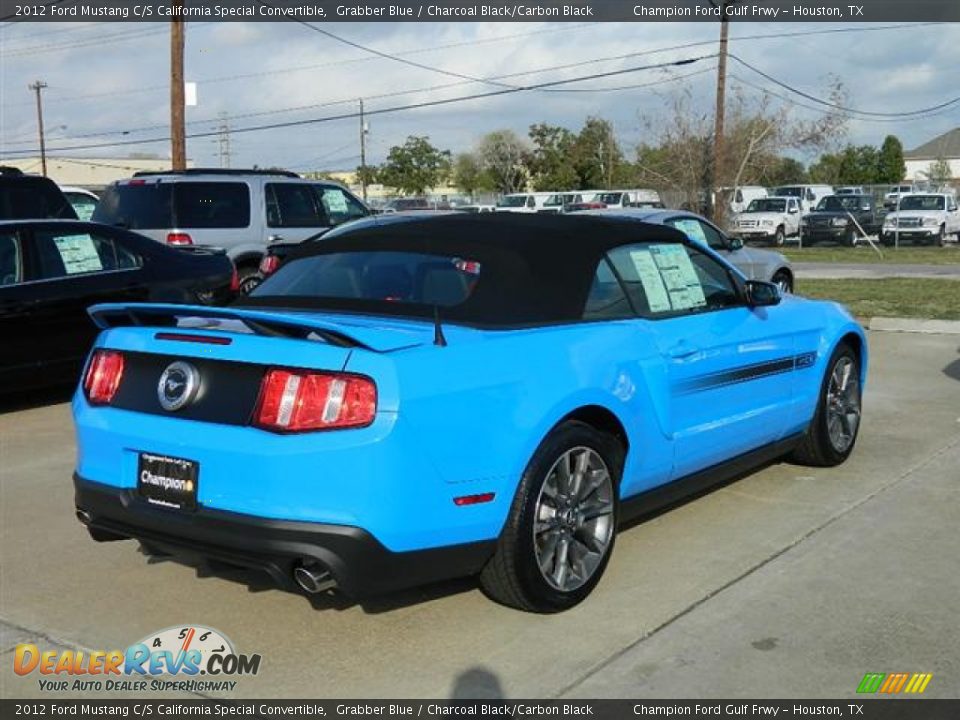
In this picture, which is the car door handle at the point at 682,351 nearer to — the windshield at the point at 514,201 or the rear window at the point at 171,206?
the rear window at the point at 171,206

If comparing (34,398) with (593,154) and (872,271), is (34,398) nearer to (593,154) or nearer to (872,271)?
(872,271)

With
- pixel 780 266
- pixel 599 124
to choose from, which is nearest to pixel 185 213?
pixel 780 266

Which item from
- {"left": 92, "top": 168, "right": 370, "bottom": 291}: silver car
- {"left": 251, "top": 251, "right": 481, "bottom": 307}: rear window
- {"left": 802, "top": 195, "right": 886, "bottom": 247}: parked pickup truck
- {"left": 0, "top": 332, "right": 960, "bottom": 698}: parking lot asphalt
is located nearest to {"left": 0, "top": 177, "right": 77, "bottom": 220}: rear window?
{"left": 92, "top": 168, "right": 370, "bottom": 291}: silver car

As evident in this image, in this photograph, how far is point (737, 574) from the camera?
4512mm

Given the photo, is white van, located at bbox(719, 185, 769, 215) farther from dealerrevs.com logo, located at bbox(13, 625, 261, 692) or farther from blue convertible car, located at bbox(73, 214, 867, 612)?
dealerrevs.com logo, located at bbox(13, 625, 261, 692)

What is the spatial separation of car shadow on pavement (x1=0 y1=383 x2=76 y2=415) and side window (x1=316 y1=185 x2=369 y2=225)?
5.18 meters

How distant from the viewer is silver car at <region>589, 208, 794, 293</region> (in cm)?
1148

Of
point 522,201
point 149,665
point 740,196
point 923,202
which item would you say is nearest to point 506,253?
point 149,665

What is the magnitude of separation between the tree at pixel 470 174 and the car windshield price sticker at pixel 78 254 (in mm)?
74367

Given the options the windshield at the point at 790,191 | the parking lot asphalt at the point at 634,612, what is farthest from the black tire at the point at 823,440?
the windshield at the point at 790,191

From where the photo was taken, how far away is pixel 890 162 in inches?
3179

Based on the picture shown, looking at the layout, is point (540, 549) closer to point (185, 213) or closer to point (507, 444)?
point (507, 444)

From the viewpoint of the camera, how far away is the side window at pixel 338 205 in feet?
45.0

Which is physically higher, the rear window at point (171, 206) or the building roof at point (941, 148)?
the building roof at point (941, 148)
